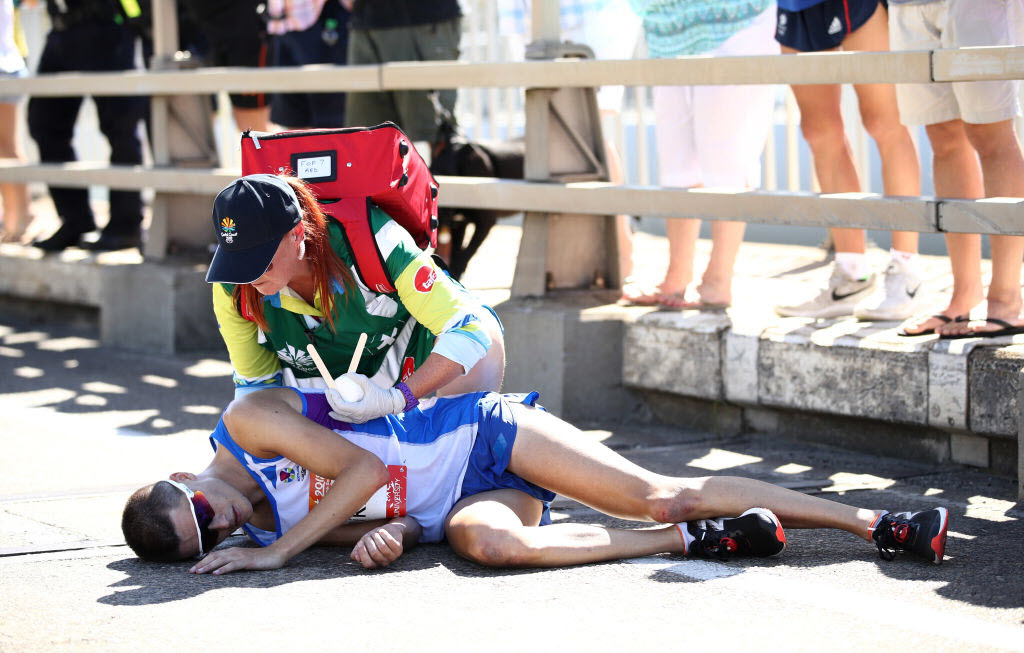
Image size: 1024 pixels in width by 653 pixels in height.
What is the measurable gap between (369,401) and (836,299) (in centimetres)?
238

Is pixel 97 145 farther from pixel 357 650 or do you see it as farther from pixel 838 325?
pixel 357 650

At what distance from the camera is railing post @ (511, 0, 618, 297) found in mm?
5762

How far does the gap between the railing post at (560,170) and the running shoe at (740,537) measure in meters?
2.31

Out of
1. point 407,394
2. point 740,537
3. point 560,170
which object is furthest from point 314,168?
point 560,170

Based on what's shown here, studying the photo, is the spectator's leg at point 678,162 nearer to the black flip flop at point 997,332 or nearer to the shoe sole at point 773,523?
the black flip flop at point 997,332

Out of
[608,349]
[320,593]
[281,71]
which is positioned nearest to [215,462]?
[320,593]

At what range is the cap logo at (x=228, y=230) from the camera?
363cm

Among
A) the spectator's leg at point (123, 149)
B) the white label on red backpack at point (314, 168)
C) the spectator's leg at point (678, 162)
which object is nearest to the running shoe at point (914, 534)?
the white label on red backpack at point (314, 168)

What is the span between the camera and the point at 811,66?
4.70 m

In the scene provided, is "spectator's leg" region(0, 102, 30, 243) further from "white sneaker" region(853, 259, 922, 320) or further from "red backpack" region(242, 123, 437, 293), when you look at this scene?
"white sneaker" region(853, 259, 922, 320)

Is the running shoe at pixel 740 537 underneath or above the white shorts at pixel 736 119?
underneath

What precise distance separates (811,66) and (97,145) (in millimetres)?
9690

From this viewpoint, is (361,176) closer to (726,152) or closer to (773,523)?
(773,523)

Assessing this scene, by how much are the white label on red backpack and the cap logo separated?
450 mm
